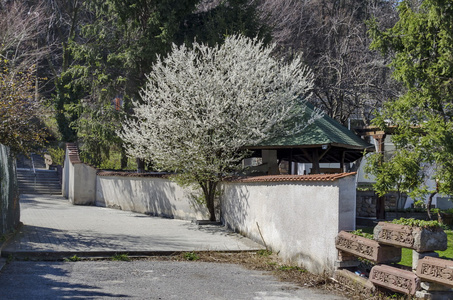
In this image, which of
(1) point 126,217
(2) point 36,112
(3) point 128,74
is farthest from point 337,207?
(3) point 128,74

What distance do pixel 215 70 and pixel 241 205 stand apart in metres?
4.44

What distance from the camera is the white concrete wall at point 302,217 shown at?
877 cm

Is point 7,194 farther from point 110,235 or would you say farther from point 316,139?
point 316,139

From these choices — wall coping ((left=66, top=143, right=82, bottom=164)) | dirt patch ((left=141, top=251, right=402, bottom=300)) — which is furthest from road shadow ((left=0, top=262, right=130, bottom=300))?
wall coping ((left=66, top=143, right=82, bottom=164))

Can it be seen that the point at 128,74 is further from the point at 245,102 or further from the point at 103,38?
the point at 245,102

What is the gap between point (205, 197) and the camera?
16.4 m

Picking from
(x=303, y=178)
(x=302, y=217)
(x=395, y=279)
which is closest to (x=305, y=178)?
(x=303, y=178)

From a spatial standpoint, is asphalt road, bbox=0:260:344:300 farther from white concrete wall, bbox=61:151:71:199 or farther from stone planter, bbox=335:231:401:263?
white concrete wall, bbox=61:151:71:199

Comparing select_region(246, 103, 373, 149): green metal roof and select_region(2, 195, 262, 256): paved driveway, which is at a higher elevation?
select_region(246, 103, 373, 149): green metal roof

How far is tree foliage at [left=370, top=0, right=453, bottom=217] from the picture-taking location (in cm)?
1204

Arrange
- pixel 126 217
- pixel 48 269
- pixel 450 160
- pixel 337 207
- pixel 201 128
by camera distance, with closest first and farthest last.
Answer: pixel 337 207
pixel 48 269
pixel 450 160
pixel 201 128
pixel 126 217

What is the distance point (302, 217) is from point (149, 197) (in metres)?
10.7

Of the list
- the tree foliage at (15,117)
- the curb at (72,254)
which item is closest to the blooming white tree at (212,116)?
the tree foliage at (15,117)

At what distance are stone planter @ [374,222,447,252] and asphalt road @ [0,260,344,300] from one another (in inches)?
48.7
